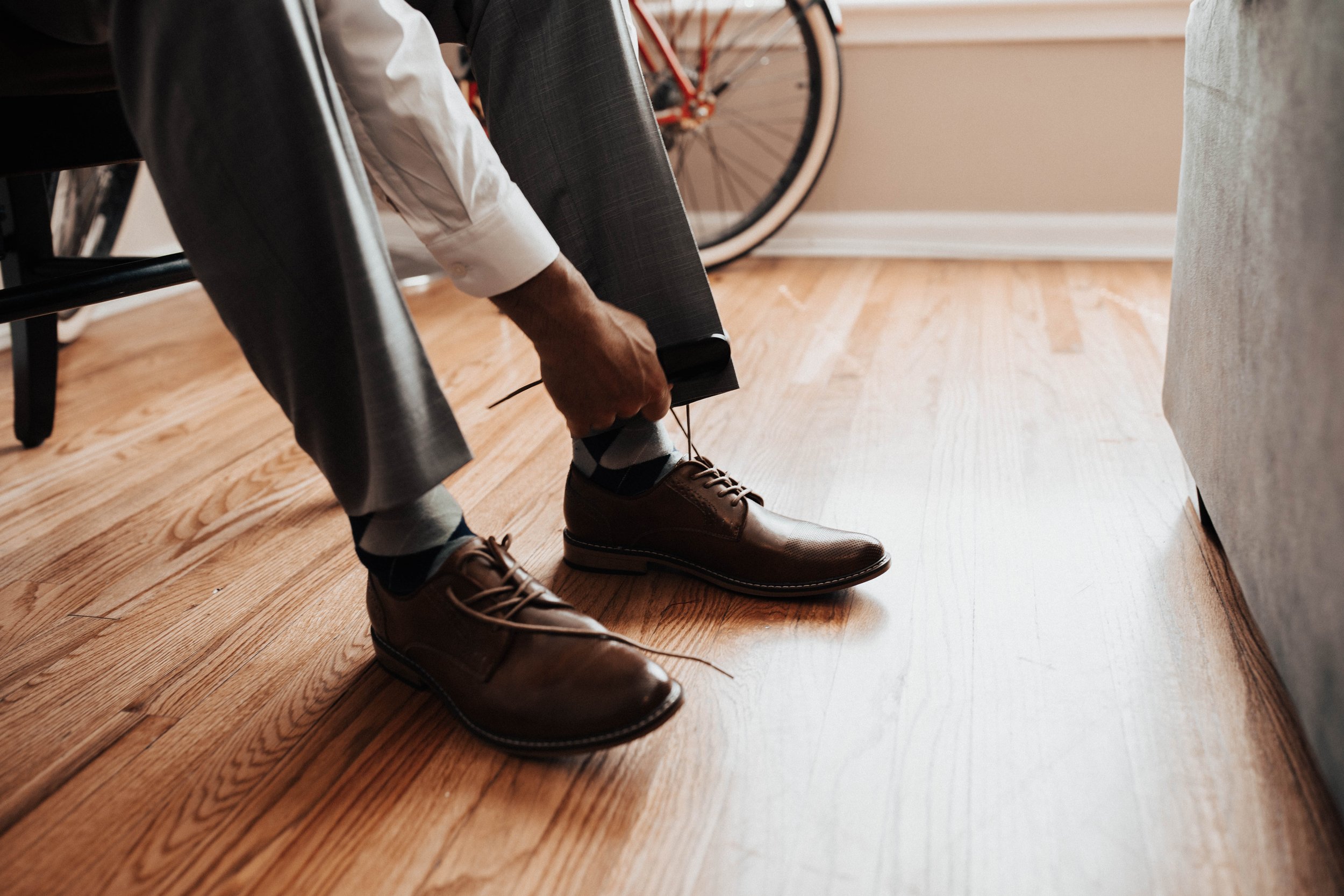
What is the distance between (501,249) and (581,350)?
78 mm

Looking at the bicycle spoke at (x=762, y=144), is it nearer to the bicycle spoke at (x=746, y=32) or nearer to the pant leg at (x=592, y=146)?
the bicycle spoke at (x=746, y=32)

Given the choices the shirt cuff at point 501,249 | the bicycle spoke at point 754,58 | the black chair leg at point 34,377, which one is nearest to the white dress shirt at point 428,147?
the shirt cuff at point 501,249

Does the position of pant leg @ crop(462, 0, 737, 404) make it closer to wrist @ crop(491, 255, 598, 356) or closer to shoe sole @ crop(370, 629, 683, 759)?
wrist @ crop(491, 255, 598, 356)

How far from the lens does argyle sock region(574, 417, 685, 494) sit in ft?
2.39

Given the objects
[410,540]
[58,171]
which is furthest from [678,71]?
[410,540]

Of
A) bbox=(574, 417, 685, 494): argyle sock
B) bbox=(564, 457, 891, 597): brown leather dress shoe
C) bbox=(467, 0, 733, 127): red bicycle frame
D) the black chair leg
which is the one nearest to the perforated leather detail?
bbox=(564, 457, 891, 597): brown leather dress shoe

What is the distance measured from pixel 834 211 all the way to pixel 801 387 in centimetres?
97

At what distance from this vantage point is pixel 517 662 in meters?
0.56

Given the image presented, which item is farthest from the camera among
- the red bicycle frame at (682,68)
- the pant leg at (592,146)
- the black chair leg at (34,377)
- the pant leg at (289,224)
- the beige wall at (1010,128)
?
the beige wall at (1010,128)

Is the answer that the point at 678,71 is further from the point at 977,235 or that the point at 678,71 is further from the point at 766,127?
the point at 977,235

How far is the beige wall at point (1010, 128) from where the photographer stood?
5.97ft

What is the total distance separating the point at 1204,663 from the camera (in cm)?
60

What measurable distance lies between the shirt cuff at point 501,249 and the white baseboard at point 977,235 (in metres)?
1.55

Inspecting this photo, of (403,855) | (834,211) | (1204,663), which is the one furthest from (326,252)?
(834,211)
